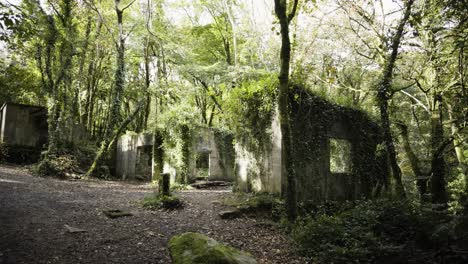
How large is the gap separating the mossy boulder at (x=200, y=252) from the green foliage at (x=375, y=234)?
208 centimetres

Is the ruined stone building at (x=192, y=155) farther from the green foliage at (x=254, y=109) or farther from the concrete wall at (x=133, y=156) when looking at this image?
the green foliage at (x=254, y=109)

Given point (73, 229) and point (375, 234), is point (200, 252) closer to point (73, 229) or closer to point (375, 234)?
point (73, 229)

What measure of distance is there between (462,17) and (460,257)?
13.7 feet

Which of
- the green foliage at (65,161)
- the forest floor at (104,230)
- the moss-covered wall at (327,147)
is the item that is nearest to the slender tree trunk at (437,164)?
the moss-covered wall at (327,147)

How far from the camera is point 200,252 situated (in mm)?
4277

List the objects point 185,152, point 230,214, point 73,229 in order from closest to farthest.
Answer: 1. point 73,229
2. point 230,214
3. point 185,152

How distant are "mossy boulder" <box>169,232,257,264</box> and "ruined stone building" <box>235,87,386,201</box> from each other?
4957mm

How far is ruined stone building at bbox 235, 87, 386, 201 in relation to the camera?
9930 millimetres

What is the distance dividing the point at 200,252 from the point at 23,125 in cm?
2049

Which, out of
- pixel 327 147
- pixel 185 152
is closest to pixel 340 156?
pixel 327 147

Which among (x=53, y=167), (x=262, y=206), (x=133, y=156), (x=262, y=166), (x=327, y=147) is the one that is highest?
(x=327, y=147)

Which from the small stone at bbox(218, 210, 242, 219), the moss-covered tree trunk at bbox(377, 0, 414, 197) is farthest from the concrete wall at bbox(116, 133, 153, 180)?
the moss-covered tree trunk at bbox(377, 0, 414, 197)

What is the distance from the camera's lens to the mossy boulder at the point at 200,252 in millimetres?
4184

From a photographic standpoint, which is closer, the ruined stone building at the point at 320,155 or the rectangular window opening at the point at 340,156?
the ruined stone building at the point at 320,155
